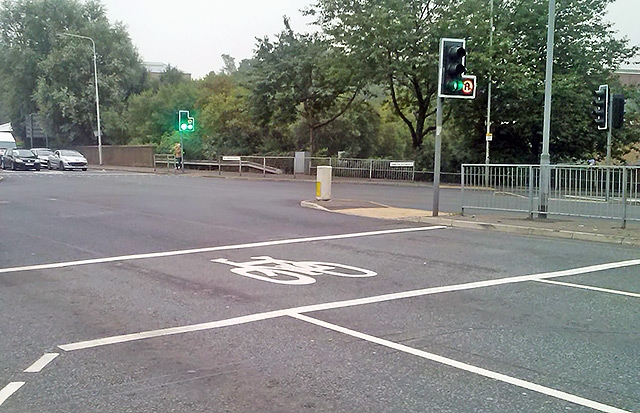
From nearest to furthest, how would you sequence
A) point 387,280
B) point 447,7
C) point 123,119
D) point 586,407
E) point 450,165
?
point 586,407
point 387,280
point 447,7
point 450,165
point 123,119

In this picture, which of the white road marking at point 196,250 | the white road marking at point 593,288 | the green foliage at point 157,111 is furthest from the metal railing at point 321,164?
the white road marking at point 593,288

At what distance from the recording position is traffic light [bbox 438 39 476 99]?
15719mm

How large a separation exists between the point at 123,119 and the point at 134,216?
4867 cm

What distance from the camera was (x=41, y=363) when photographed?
5543 mm

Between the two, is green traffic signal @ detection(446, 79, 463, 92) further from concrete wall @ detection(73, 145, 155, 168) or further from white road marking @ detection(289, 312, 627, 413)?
concrete wall @ detection(73, 145, 155, 168)

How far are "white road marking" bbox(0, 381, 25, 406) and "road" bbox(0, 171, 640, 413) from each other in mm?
24

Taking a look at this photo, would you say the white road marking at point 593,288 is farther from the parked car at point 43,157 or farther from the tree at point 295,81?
the parked car at point 43,157

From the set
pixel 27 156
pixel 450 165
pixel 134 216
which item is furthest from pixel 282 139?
pixel 134 216

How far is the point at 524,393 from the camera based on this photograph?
4840mm

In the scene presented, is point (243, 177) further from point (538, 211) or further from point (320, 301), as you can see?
point (320, 301)

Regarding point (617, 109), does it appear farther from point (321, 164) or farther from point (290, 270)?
point (321, 164)

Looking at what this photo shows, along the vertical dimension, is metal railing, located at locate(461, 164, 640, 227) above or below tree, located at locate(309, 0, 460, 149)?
below

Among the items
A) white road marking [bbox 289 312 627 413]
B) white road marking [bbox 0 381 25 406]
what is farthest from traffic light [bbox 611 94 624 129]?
white road marking [bbox 0 381 25 406]

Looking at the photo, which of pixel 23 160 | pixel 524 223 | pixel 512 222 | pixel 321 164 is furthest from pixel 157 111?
pixel 524 223
